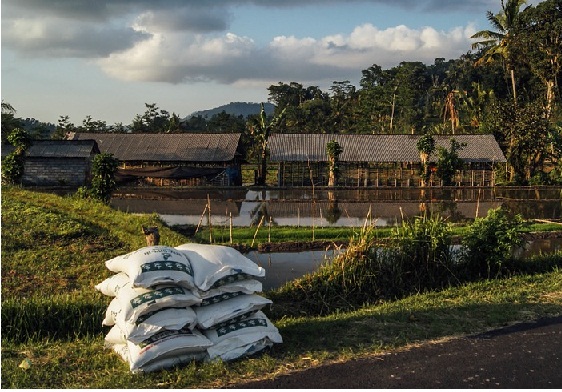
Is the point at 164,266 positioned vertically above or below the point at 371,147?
below

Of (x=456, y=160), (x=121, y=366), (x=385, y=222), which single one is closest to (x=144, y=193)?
(x=385, y=222)

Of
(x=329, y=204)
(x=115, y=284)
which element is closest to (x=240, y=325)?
(x=115, y=284)

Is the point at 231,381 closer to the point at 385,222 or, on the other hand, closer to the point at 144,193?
the point at 385,222

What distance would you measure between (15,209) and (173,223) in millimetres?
5420

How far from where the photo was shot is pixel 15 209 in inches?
588

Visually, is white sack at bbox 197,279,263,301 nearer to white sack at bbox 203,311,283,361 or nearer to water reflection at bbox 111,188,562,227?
white sack at bbox 203,311,283,361

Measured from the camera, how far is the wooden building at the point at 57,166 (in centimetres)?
3186

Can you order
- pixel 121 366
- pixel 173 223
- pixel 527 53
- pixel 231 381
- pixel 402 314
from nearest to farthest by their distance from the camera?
1. pixel 231 381
2. pixel 121 366
3. pixel 402 314
4. pixel 173 223
5. pixel 527 53

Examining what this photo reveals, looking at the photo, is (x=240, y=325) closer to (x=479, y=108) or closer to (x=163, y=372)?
(x=163, y=372)

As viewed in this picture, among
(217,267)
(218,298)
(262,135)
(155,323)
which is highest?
(262,135)

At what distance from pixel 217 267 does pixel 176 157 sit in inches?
1198

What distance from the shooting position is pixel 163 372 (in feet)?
17.9

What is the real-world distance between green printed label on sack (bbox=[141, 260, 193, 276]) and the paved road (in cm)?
136

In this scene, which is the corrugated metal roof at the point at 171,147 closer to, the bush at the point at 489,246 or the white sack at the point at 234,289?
the bush at the point at 489,246
